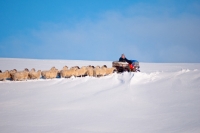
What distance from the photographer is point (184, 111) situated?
6938 mm

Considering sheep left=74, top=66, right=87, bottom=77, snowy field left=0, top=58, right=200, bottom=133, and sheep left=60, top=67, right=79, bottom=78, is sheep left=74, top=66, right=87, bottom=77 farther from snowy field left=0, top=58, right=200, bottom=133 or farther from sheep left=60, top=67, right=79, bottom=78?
snowy field left=0, top=58, right=200, bottom=133

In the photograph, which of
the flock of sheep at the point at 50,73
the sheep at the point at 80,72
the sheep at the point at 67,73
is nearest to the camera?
the flock of sheep at the point at 50,73

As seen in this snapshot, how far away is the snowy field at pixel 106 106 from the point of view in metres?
6.03

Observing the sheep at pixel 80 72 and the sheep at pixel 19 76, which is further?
the sheep at pixel 80 72

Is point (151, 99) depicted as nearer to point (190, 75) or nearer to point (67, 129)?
point (67, 129)

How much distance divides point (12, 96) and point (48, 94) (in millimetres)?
1475

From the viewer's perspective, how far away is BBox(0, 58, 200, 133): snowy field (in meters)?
6.03

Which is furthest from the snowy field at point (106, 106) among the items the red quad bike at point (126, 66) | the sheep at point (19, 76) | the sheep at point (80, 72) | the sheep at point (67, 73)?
the red quad bike at point (126, 66)

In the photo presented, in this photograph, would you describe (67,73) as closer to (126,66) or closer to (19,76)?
(19,76)

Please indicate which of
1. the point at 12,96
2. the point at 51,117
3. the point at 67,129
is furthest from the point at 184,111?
the point at 12,96

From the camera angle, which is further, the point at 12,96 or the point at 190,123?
the point at 12,96

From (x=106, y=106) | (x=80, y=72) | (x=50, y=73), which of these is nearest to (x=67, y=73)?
(x=80, y=72)

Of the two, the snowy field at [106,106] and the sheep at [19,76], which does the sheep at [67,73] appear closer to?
the sheep at [19,76]

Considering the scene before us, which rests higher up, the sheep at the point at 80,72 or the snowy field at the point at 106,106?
the sheep at the point at 80,72
